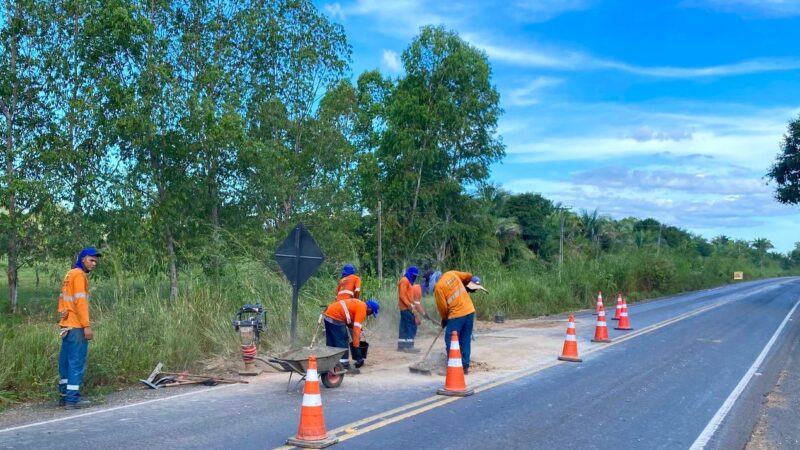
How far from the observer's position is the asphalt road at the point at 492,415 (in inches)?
269

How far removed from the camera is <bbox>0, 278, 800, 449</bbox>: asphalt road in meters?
6.82

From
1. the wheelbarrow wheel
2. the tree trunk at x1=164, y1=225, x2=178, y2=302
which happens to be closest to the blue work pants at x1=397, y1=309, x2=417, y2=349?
the wheelbarrow wheel

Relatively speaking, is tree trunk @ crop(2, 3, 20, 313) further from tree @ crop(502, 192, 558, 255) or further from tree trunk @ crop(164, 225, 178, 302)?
tree @ crop(502, 192, 558, 255)

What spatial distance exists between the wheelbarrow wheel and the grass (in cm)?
266

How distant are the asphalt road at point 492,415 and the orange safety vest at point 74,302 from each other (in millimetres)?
1252

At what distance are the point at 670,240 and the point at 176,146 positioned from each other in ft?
235

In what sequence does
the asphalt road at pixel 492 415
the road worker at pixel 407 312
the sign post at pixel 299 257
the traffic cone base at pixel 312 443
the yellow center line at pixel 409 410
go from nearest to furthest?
the traffic cone base at pixel 312 443 < the asphalt road at pixel 492 415 < the yellow center line at pixel 409 410 < the sign post at pixel 299 257 < the road worker at pixel 407 312

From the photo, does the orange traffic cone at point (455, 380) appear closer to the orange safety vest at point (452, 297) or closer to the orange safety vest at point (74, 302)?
the orange safety vest at point (452, 297)

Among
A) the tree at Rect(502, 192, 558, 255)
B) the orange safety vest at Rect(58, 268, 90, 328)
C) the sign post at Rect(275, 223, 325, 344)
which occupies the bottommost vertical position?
the orange safety vest at Rect(58, 268, 90, 328)

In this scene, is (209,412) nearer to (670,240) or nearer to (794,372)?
(794,372)

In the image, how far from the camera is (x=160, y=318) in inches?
454

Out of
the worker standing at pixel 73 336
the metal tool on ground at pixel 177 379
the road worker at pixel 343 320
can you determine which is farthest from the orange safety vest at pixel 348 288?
the worker standing at pixel 73 336

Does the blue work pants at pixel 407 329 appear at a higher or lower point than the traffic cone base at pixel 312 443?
higher

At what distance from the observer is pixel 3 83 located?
17.4m
